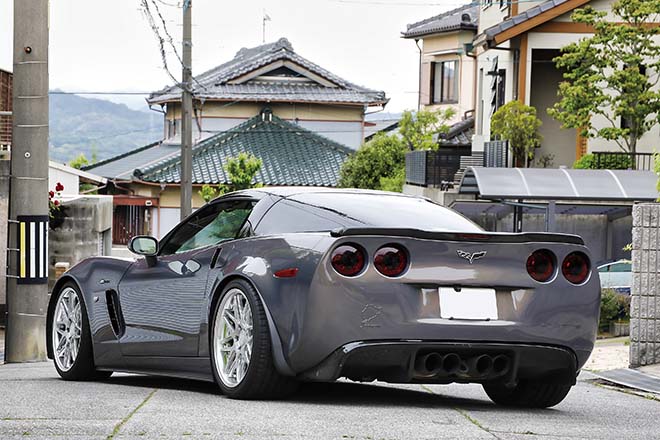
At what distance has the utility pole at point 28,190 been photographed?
12.8m

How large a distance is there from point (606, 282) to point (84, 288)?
17213 mm

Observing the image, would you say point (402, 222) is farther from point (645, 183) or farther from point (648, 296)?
point (645, 183)

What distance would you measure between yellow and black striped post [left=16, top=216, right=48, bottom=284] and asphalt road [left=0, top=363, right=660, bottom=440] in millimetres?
4553

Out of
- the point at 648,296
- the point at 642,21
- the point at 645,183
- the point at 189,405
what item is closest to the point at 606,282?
the point at 645,183

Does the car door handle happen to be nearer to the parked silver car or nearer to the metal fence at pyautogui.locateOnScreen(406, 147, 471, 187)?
the parked silver car

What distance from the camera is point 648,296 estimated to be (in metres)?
11.4

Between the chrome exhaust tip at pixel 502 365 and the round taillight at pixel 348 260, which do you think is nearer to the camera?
the round taillight at pixel 348 260

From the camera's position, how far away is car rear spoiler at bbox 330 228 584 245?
6824 millimetres

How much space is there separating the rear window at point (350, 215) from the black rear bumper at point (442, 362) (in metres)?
0.73

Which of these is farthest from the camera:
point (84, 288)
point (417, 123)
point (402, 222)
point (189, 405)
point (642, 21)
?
point (417, 123)

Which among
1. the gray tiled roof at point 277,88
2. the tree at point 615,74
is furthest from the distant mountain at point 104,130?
the tree at point 615,74

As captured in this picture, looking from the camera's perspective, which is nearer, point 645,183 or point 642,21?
point 645,183

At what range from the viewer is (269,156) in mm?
48719

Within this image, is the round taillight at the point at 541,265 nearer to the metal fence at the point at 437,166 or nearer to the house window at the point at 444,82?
the metal fence at the point at 437,166
